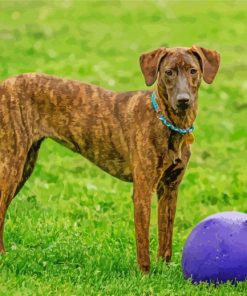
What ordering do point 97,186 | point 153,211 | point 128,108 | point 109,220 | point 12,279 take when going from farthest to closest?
1. point 97,186
2. point 153,211
3. point 109,220
4. point 128,108
5. point 12,279

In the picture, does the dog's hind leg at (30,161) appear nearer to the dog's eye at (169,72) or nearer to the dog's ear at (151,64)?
the dog's ear at (151,64)

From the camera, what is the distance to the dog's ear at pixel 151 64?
8.16 m

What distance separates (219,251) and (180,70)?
142cm

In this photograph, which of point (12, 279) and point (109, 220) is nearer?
point (12, 279)

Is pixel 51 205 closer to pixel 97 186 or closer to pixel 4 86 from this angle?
pixel 97 186

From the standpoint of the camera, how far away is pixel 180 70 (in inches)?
316

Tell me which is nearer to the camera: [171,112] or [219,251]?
[219,251]

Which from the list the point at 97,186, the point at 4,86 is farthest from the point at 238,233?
the point at 97,186

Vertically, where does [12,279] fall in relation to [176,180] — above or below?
below

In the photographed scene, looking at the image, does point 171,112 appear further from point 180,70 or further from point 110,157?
point 110,157

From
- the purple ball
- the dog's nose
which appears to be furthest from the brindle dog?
the purple ball

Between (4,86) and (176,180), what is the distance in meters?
1.65

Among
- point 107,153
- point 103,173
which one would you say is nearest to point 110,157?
point 107,153

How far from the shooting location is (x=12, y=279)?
312 inches
